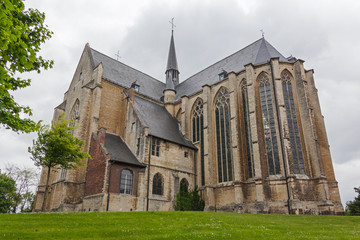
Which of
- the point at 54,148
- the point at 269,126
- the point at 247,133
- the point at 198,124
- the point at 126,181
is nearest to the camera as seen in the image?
the point at 54,148

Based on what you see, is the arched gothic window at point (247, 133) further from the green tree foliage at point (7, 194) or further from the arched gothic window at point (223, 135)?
the green tree foliage at point (7, 194)

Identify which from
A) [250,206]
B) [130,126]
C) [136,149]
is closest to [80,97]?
[130,126]

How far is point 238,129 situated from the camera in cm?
2609

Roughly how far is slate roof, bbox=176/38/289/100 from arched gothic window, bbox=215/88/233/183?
3.64 m

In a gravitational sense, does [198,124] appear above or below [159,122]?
above

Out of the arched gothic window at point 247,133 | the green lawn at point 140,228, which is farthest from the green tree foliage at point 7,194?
the arched gothic window at point 247,133

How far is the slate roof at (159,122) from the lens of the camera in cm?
2633

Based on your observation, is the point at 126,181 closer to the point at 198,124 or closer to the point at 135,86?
the point at 198,124

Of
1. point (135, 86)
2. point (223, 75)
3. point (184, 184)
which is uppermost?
point (135, 86)

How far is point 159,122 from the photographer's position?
2898cm

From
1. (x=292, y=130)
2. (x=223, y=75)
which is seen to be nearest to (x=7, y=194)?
(x=223, y=75)

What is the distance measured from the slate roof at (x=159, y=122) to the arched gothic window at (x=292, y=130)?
1007cm

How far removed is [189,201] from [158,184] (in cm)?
316

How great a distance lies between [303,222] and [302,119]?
12.0 meters
